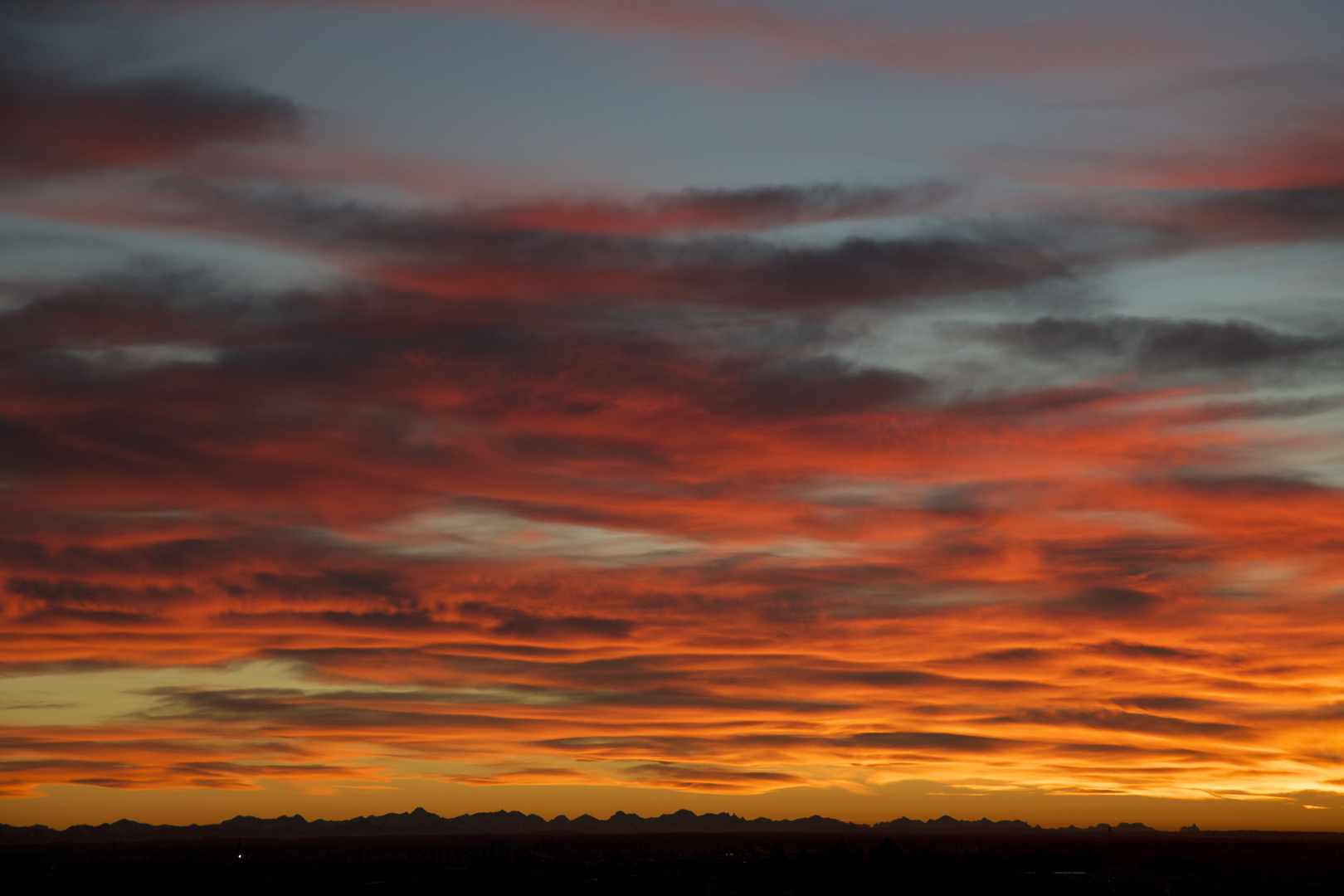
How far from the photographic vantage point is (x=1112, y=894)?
648 feet

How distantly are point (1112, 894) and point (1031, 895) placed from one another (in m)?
11.7

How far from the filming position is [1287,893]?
7702 inches

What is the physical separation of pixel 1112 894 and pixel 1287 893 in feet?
80.5

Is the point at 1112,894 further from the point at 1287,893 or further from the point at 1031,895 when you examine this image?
the point at 1287,893

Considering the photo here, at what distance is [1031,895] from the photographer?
7790 inches

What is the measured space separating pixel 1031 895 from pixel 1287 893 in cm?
3620

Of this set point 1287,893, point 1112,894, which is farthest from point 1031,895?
point 1287,893
